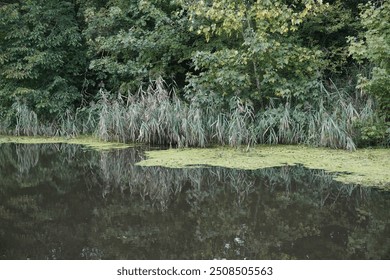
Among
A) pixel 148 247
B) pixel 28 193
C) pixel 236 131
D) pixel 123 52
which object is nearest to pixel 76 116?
pixel 123 52

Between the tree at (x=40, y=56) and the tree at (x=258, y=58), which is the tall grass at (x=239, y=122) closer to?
the tree at (x=258, y=58)

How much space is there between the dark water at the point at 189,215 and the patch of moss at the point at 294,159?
0.26 meters

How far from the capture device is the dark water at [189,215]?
3789mm

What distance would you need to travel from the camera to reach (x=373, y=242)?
149 inches

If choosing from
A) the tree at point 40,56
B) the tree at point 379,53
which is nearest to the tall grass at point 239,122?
the tree at point 379,53

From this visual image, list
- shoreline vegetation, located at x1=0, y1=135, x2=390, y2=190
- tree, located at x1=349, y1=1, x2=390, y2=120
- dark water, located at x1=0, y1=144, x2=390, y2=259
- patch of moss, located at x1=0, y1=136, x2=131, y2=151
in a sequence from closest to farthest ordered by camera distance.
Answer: dark water, located at x1=0, y1=144, x2=390, y2=259 → shoreline vegetation, located at x1=0, y1=135, x2=390, y2=190 → tree, located at x1=349, y1=1, x2=390, y2=120 → patch of moss, located at x1=0, y1=136, x2=131, y2=151

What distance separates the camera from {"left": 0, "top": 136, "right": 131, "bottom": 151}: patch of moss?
932 cm

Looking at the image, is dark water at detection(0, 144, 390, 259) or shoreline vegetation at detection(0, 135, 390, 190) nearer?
dark water at detection(0, 144, 390, 259)

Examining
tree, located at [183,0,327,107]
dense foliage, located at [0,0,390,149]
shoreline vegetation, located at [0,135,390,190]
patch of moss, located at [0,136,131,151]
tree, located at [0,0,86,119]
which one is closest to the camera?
shoreline vegetation, located at [0,135,390,190]

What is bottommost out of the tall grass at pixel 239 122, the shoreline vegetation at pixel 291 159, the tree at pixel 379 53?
the shoreline vegetation at pixel 291 159

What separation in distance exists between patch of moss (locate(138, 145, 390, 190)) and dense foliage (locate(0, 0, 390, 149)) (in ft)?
1.42

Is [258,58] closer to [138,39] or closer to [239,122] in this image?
[239,122]

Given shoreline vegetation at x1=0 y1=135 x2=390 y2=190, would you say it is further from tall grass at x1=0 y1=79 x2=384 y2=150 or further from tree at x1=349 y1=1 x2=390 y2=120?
tree at x1=349 y1=1 x2=390 y2=120

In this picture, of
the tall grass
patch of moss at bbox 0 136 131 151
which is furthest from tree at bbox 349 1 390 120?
patch of moss at bbox 0 136 131 151
